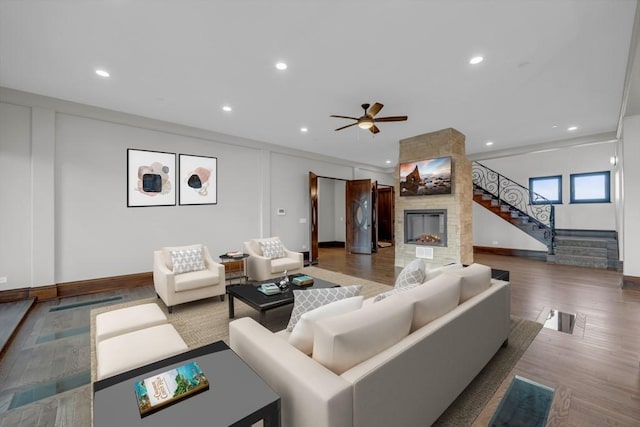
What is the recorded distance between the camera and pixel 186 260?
410 cm

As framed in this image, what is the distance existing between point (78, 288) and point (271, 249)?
3.18m

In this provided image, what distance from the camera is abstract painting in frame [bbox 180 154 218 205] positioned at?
216 inches

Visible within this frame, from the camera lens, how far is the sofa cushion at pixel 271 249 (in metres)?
5.13

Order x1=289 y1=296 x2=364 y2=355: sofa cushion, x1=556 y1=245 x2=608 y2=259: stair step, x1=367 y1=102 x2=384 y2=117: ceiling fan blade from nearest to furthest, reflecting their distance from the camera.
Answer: x1=289 y1=296 x2=364 y2=355: sofa cushion, x1=367 y1=102 x2=384 y2=117: ceiling fan blade, x1=556 y1=245 x2=608 y2=259: stair step

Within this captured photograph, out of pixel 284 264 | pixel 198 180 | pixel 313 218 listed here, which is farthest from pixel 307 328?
pixel 313 218

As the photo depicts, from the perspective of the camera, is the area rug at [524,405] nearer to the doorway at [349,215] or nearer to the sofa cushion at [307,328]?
the sofa cushion at [307,328]

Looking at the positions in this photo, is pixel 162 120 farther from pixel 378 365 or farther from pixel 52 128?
pixel 378 365

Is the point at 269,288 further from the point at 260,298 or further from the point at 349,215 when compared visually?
the point at 349,215

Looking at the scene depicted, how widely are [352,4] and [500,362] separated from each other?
344 centimetres

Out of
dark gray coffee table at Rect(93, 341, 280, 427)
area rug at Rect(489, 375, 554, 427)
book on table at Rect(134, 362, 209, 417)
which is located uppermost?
book on table at Rect(134, 362, 209, 417)

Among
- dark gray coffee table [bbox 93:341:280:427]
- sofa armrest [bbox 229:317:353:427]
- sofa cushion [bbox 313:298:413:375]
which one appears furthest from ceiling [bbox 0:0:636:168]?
dark gray coffee table [bbox 93:341:280:427]

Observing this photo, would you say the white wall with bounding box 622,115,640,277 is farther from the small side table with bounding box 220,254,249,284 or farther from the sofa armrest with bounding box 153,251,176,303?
the sofa armrest with bounding box 153,251,176,303

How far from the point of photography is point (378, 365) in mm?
1251

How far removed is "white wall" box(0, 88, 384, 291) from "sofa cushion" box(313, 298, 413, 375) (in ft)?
16.4
